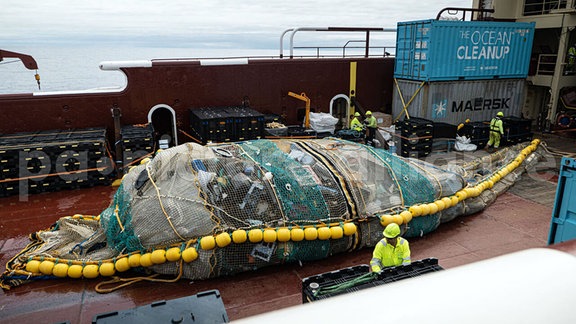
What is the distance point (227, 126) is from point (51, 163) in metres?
4.86

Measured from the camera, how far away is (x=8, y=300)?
636 cm

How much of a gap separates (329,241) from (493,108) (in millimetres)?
12467

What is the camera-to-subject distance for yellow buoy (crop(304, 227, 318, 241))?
6742 millimetres

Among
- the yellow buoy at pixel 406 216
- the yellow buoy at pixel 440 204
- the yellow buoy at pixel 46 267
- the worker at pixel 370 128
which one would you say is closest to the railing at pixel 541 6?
the worker at pixel 370 128

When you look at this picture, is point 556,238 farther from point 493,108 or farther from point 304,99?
point 493,108

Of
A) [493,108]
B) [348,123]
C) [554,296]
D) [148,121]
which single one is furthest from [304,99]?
[554,296]

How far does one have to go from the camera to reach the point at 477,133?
14.8 metres

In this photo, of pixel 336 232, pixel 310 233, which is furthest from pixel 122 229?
pixel 336 232

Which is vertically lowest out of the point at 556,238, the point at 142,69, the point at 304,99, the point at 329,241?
the point at 329,241

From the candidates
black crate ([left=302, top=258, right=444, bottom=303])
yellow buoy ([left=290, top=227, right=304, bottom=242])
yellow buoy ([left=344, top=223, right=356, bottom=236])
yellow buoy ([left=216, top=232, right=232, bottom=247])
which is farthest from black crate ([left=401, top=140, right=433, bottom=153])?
black crate ([left=302, top=258, right=444, bottom=303])

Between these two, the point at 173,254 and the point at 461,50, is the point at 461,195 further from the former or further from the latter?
the point at 461,50

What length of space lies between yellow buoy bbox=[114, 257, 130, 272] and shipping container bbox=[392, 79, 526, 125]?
39.2ft

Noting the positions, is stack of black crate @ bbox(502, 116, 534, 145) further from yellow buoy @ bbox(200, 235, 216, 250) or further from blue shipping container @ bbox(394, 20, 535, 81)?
yellow buoy @ bbox(200, 235, 216, 250)

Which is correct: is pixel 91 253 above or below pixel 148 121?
below
